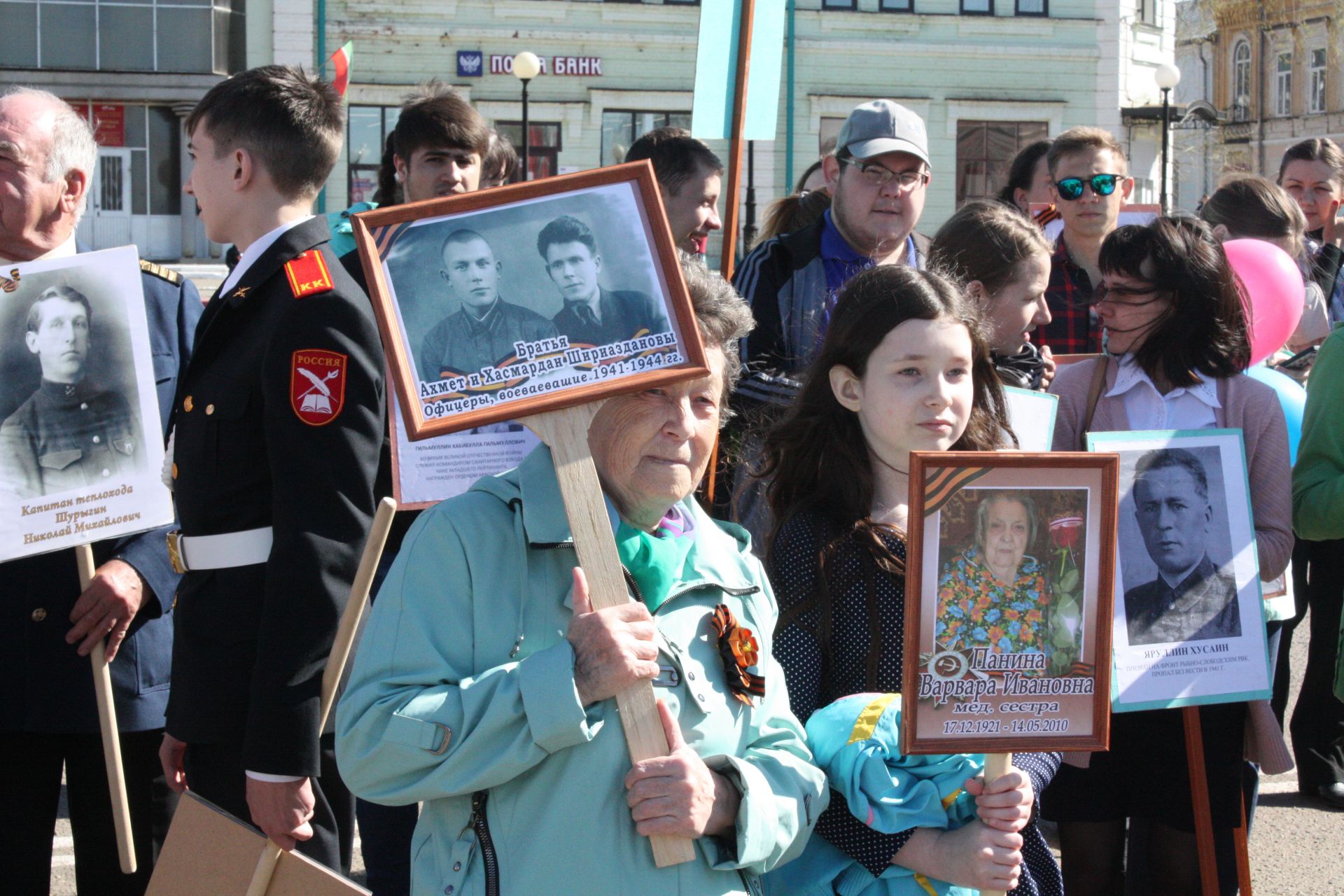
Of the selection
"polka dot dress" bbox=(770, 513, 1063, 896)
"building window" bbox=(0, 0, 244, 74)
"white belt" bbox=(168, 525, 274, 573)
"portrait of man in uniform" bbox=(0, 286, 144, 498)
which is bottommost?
"polka dot dress" bbox=(770, 513, 1063, 896)

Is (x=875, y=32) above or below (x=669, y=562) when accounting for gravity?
above

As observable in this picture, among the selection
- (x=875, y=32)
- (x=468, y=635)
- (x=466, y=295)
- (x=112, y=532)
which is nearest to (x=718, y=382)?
(x=466, y=295)

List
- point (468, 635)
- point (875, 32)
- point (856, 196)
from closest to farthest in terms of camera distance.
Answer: point (468, 635)
point (856, 196)
point (875, 32)

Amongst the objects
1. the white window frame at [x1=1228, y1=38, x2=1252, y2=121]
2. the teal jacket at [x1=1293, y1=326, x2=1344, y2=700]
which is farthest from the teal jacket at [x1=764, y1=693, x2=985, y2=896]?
the white window frame at [x1=1228, y1=38, x2=1252, y2=121]

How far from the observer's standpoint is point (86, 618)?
3184mm

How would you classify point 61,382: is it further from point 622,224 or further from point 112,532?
point 622,224

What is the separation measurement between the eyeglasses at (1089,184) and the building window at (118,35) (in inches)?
979

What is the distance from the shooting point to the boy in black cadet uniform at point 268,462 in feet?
8.86

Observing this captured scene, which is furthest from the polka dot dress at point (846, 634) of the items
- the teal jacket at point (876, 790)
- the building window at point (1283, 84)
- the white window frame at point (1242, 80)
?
the white window frame at point (1242, 80)

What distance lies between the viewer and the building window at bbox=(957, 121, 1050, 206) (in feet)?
88.5

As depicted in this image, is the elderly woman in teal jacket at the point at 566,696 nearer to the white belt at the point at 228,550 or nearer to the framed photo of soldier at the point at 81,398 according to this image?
the white belt at the point at 228,550

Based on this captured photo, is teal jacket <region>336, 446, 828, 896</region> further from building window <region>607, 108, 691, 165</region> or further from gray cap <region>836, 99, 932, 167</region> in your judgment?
building window <region>607, 108, 691, 165</region>

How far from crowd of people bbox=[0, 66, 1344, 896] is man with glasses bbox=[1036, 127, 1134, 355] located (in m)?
0.83

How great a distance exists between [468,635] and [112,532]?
4.95 ft
